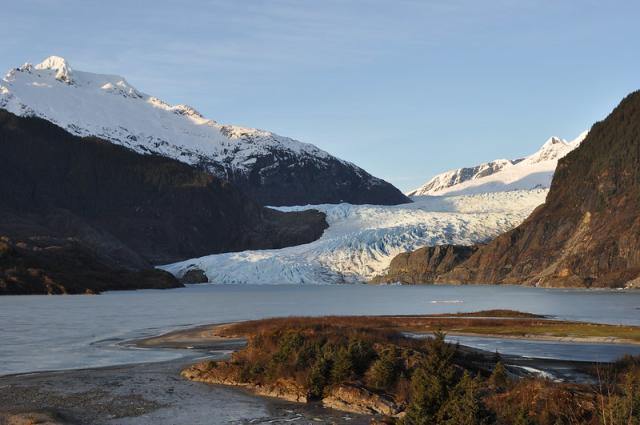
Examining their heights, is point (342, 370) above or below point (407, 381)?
above

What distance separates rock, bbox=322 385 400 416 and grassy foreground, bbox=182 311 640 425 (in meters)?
0.04

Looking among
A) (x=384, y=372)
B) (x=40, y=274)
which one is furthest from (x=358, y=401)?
(x=40, y=274)

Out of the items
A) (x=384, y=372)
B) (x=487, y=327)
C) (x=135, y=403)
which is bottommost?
(x=135, y=403)

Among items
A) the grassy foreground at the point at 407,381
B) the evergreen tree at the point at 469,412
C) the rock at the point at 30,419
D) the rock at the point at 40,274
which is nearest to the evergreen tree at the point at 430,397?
the grassy foreground at the point at 407,381

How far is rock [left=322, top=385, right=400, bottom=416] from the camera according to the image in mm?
33031

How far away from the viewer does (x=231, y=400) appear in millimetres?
35938

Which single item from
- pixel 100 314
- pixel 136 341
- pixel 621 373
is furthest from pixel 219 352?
pixel 100 314

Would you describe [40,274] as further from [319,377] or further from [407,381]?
[407,381]

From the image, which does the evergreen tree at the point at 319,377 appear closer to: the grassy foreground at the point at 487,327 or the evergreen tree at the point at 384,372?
the evergreen tree at the point at 384,372

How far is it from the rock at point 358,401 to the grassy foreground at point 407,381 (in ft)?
0.13

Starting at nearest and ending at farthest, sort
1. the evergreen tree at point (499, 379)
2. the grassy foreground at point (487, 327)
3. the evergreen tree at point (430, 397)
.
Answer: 1. the evergreen tree at point (430, 397)
2. the evergreen tree at point (499, 379)
3. the grassy foreground at point (487, 327)

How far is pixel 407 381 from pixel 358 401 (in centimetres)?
241

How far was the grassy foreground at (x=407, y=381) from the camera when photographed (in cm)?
2300

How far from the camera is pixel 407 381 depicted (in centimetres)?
3522
